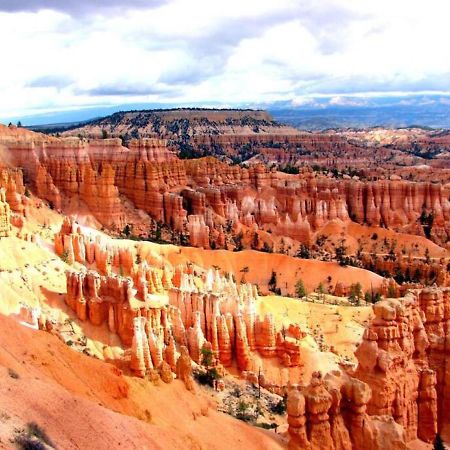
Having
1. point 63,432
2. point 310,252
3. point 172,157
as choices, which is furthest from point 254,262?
point 63,432

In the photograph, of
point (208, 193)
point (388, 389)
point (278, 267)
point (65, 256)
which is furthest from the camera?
point (208, 193)

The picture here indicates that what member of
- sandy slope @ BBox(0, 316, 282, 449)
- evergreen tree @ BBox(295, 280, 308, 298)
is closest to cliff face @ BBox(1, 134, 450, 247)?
evergreen tree @ BBox(295, 280, 308, 298)

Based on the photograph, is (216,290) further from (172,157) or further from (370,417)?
(172,157)

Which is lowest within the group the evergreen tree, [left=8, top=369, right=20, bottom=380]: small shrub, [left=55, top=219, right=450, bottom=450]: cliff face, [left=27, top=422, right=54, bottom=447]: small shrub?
the evergreen tree

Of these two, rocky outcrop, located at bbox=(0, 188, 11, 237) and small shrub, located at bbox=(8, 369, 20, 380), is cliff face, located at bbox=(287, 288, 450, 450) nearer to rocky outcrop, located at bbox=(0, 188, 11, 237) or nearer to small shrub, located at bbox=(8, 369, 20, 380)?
small shrub, located at bbox=(8, 369, 20, 380)

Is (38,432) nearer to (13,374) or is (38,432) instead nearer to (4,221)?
(13,374)

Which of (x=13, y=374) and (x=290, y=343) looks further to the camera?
(x=290, y=343)

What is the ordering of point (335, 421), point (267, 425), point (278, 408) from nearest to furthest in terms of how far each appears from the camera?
point (335, 421), point (267, 425), point (278, 408)

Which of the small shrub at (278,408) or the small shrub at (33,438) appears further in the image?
the small shrub at (278,408)

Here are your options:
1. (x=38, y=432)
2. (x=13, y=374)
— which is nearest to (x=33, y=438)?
(x=38, y=432)

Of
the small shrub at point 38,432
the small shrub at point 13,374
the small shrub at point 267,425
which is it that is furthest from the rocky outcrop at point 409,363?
the small shrub at point 38,432

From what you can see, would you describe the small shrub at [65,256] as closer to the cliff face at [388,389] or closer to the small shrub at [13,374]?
the cliff face at [388,389]
